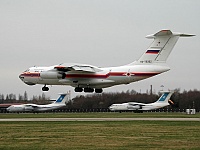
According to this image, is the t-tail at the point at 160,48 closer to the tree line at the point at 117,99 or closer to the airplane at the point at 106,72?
the airplane at the point at 106,72

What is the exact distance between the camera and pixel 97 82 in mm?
54750

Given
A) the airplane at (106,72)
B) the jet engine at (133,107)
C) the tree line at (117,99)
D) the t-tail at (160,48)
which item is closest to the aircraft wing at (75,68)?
the airplane at (106,72)

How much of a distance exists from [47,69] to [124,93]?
68111mm

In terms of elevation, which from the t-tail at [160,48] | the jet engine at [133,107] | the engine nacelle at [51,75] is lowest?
the jet engine at [133,107]

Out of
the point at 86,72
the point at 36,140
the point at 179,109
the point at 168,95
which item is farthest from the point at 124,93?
the point at 36,140

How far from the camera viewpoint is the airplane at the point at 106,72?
50594 millimetres

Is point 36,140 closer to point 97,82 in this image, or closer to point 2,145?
point 2,145

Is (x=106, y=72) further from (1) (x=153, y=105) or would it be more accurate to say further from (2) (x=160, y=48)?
(1) (x=153, y=105)

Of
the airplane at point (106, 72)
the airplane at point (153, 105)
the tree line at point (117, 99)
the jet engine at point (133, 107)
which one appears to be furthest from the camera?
the tree line at point (117, 99)

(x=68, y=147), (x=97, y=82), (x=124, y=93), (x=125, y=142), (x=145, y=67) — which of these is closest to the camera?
(x=68, y=147)

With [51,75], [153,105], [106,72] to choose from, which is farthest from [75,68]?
[153,105]

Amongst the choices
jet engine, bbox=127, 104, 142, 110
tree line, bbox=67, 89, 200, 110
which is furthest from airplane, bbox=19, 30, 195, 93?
tree line, bbox=67, 89, 200, 110

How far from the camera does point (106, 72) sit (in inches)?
2111

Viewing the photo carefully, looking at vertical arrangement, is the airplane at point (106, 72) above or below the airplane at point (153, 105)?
above
